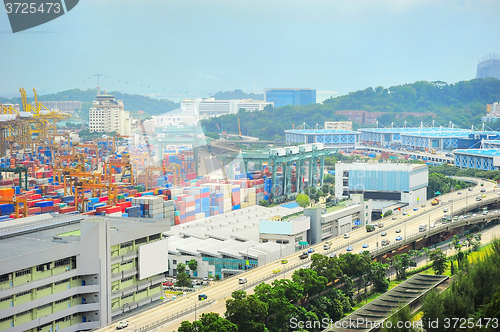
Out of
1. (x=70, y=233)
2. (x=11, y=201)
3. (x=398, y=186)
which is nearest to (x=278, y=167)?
(x=398, y=186)

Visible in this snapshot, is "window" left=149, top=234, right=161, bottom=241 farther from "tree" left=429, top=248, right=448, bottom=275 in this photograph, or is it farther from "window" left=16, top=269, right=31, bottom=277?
"tree" left=429, top=248, right=448, bottom=275

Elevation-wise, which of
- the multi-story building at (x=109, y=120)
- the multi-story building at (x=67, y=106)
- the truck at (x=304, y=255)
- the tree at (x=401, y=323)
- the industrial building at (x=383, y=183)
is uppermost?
the multi-story building at (x=67, y=106)

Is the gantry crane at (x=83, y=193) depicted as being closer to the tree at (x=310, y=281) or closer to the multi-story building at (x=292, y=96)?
the tree at (x=310, y=281)

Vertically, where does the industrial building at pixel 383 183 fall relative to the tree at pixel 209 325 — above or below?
above

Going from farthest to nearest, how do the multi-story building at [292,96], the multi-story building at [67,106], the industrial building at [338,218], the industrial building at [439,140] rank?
the multi-story building at [292,96]
the multi-story building at [67,106]
the industrial building at [439,140]
the industrial building at [338,218]

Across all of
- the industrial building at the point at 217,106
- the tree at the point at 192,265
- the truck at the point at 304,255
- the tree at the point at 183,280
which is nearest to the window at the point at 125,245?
the tree at the point at 183,280
